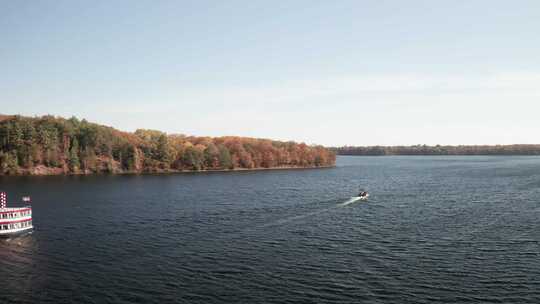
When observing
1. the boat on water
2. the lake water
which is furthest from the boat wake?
the boat on water

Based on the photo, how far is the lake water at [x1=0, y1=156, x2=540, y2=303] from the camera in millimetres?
42750

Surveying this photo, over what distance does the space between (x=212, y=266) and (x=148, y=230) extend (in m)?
24.8

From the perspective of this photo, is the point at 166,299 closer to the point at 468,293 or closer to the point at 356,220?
the point at 468,293

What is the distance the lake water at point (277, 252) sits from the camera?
42750 mm

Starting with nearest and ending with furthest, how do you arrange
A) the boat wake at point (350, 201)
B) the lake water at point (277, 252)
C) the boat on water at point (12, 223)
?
Result: the lake water at point (277, 252)
the boat on water at point (12, 223)
the boat wake at point (350, 201)

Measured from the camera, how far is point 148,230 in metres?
71.7

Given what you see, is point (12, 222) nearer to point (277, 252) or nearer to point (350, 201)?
point (277, 252)

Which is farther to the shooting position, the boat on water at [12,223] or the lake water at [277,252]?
the boat on water at [12,223]

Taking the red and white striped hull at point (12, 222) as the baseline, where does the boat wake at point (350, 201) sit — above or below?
below

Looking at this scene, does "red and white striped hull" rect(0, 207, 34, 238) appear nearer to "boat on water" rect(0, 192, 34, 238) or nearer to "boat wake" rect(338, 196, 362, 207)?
"boat on water" rect(0, 192, 34, 238)

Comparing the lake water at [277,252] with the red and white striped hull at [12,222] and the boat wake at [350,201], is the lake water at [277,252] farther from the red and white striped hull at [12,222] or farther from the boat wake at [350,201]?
the red and white striped hull at [12,222]

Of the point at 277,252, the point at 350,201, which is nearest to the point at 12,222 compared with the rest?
the point at 277,252

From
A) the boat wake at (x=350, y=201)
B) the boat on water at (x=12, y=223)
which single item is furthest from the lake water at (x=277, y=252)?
the boat on water at (x=12, y=223)

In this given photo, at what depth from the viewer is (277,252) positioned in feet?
188
